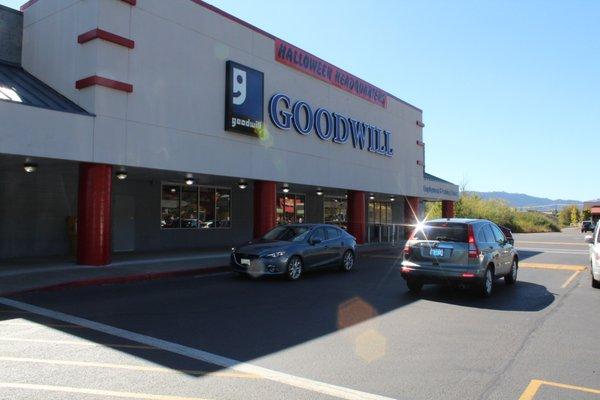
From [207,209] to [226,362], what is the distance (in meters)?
16.9

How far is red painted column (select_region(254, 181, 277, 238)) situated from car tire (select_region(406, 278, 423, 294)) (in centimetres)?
914

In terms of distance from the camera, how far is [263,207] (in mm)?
19562

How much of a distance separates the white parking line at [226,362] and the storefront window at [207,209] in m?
13.7

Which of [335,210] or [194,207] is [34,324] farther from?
[335,210]

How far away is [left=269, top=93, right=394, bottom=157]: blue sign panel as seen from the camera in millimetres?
20041

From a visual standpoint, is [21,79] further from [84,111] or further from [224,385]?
[224,385]

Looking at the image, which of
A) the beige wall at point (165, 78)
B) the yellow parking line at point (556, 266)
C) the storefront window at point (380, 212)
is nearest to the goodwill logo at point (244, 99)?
the beige wall at point (165, 78)

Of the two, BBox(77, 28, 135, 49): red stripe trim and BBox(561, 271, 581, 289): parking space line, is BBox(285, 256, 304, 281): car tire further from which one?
BBox(77, 28, 135, 49): red stripe trim

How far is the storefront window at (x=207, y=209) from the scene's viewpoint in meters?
22.0

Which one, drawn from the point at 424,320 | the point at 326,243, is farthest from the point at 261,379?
the point at 326,243

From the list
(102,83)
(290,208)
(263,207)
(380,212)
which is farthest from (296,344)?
(380,212)

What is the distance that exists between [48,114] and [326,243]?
25.5ft

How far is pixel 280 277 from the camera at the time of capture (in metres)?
13.3

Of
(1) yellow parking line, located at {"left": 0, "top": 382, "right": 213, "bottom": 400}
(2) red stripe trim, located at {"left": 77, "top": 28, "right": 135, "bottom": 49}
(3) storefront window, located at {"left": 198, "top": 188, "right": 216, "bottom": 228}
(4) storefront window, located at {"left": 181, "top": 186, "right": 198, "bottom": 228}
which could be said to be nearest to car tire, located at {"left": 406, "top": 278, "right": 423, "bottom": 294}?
(1) yellow parking line, located at {"left": 0, "top": 382, "right": 213, "bottom": 400}
